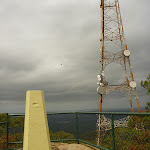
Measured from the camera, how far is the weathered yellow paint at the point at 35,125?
462 centimetres

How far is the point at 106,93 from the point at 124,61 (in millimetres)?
4253

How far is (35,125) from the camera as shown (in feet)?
15.5

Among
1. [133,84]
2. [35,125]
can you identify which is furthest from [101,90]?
[35,125]

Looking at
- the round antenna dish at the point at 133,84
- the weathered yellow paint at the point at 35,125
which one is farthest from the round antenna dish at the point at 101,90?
the weathered yellow paint at the point at 35,125

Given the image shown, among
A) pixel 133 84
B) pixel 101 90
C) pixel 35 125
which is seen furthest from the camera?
pixel 101 90

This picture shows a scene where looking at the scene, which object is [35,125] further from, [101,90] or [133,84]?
[133,84]

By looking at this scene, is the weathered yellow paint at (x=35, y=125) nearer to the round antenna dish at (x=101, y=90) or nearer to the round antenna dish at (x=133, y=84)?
the round antenna dish at (x=101, y=90)

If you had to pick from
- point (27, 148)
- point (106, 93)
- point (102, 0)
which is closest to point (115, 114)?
point (27, 148)

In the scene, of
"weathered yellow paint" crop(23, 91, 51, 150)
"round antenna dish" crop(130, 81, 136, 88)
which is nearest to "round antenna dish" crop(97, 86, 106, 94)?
"round antenna dish" crop(130, 81, 136, 88)

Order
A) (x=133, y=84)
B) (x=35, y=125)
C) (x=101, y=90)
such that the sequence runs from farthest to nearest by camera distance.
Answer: (x=101, y=90)
(x=133, y=84)
(x=35, y=125)

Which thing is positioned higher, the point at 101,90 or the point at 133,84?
the point at 133,84

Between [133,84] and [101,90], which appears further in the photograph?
[101,90]

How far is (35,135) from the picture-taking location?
4.68 meters

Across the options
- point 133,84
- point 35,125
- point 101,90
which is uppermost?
point 133,84
